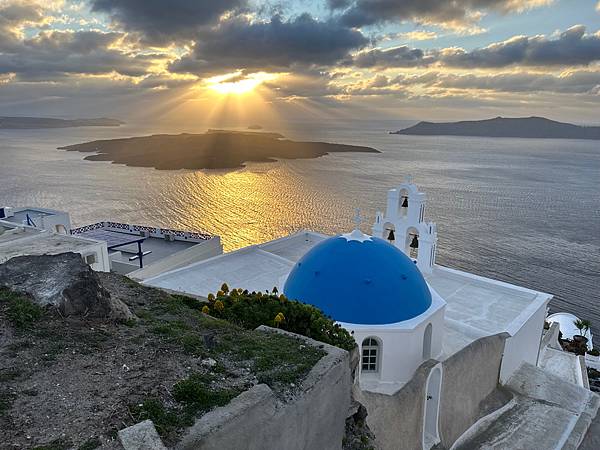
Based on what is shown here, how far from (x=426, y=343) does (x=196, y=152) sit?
434 feet

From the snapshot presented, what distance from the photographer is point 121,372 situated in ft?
20.0

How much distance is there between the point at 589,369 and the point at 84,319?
35642mm

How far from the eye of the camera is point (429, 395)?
15.0 meters

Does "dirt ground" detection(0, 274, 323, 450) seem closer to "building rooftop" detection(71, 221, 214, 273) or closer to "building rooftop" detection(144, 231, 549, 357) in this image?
"building rooftop" detection(144, 231, 549, 357)

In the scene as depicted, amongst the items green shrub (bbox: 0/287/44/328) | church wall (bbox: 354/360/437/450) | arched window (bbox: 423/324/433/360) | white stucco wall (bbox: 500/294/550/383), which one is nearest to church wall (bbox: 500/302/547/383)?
white stucco wall (bbox: 500/294/550/383)

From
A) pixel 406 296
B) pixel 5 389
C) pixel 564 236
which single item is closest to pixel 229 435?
pixel 5 389

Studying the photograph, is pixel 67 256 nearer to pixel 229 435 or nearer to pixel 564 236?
pixel 229 435

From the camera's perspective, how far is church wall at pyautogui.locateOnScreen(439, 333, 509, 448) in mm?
15570

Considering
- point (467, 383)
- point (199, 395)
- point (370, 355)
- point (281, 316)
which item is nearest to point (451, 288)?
point (467, 383)

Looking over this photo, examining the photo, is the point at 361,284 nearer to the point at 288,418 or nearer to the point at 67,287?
the point at 288,418

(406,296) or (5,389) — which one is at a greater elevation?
(5,389)

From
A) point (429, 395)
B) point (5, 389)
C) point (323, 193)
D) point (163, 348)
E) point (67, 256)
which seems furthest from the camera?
point (323, 193)

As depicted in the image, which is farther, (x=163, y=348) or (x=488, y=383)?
(x=488, y=383)

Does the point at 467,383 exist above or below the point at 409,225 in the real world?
below
